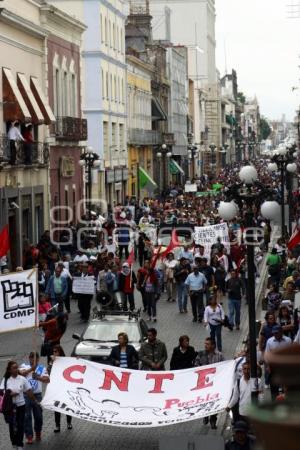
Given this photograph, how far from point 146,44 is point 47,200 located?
156 ft

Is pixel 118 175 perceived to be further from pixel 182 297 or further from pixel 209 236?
pixel 182 297

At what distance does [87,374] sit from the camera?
1341cm

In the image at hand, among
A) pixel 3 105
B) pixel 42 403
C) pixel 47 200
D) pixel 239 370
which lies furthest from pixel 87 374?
pixel 47 200

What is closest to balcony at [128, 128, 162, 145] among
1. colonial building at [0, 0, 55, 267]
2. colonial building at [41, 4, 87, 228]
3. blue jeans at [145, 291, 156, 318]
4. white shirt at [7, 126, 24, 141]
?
colonial building at [41, 4, 87, 228]

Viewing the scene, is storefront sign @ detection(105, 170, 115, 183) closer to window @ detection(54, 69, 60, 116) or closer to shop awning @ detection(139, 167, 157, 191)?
shop awning @ detection(139, 167, 157, 191)

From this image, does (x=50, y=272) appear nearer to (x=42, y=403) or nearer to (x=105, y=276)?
(x=105, y=276)

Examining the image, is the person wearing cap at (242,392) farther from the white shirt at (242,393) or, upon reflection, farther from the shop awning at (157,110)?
the shop awning at (157,110)

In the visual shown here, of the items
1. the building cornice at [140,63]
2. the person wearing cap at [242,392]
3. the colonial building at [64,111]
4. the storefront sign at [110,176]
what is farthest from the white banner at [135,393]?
the building cornice at [140,63]

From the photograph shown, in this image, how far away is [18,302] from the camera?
54.6 feet

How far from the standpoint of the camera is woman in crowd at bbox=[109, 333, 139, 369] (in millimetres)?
15164

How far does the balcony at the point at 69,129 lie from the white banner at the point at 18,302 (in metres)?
28.2

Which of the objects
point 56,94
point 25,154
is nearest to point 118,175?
point 56,94

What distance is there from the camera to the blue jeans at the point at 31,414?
13.9 metres

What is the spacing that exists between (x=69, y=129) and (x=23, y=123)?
27.5 ft
